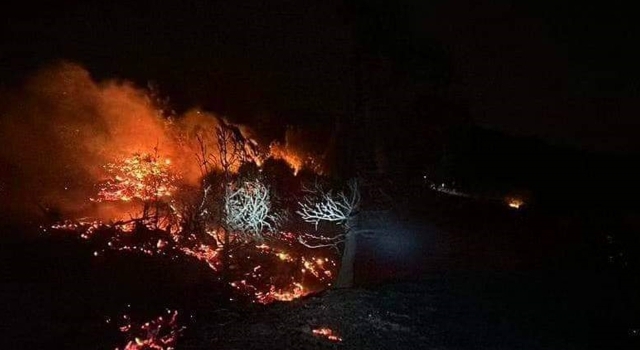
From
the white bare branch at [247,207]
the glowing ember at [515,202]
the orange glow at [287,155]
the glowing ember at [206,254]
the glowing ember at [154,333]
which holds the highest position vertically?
the orange glow at [287,155]

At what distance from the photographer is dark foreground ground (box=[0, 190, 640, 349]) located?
836 centimetres

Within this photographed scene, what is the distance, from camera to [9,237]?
16.1 meters

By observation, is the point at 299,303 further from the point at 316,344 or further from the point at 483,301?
the point at 483,301

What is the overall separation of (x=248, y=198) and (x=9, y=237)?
6.68m

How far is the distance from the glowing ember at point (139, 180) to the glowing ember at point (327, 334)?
1198cm

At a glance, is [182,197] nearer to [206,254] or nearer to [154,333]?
[206,254]

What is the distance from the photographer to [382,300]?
9.70 metres

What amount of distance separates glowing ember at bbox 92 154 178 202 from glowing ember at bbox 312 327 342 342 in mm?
11976

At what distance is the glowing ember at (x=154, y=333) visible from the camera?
8.08 meters

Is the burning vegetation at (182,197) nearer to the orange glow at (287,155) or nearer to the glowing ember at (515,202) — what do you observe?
the orange glow at (287,155)

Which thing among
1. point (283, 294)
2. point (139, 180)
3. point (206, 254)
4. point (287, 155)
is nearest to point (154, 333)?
point (283, 294)

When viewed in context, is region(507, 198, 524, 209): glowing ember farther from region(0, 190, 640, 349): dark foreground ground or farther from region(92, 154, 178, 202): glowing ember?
region(92, 154, 178, 202): glowing ember

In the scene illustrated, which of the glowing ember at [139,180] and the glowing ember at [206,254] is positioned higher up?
the glowing ember at [139,180]

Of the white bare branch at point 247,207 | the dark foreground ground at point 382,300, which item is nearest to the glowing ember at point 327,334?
the dark foreground ground at point 382,300
